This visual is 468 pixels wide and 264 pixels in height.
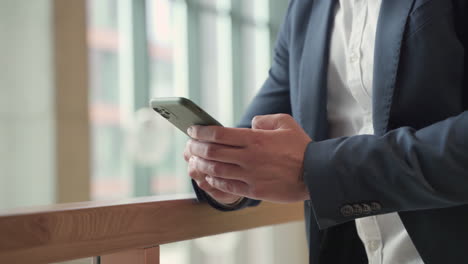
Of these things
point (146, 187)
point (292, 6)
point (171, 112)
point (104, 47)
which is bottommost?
point (146, 187)

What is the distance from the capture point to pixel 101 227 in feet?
2.54

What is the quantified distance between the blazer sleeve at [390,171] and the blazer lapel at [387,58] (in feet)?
0.39

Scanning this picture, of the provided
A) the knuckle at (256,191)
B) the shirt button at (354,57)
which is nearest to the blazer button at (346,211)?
the knuckle at (256,191)

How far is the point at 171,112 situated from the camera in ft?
2.58

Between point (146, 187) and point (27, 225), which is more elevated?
point (27, 225)

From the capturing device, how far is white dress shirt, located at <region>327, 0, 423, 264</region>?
100 centimetres

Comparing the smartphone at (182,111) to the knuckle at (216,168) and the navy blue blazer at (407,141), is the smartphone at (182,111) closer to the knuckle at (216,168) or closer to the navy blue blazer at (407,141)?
the knuckle at (216,168)

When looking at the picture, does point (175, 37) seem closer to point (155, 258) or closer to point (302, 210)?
point (302, 210)

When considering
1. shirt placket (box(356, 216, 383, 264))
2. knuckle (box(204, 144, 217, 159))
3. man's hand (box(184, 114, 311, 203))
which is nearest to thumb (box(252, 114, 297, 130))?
man's hand (box(184, 114, 311, 203))

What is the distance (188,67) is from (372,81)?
3233 millimetres

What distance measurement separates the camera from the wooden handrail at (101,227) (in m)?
0.67

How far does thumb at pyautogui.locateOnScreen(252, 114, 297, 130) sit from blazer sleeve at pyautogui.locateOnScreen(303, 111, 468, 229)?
51mm

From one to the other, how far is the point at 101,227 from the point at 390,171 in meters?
0.44

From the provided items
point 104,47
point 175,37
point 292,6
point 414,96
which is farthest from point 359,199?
point 175,37
